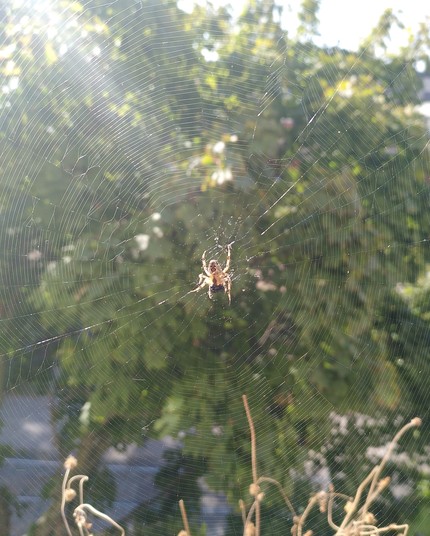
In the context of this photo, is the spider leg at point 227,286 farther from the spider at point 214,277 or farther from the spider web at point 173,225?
the spider web at point 173,225

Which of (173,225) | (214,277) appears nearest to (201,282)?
(214,277)

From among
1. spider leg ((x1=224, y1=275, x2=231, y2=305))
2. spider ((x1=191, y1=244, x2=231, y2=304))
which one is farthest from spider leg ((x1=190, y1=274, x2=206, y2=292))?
spider leg ((x1=224, y1=275, x2=231, y2=305))

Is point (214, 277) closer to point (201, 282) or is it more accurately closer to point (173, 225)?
point (201, 282)

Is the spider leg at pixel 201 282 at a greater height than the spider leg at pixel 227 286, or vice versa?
the spider leg at pixel 201 282

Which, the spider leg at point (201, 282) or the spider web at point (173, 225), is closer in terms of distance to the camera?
the spider web at point (173, 225)

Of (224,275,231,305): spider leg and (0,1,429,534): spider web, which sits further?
(224,275,231,305): spider leg

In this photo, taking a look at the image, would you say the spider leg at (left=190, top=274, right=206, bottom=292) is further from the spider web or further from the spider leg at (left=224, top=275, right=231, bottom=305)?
the spider web

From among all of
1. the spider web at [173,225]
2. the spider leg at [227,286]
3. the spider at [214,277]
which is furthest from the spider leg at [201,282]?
the spider web at [173,225]
